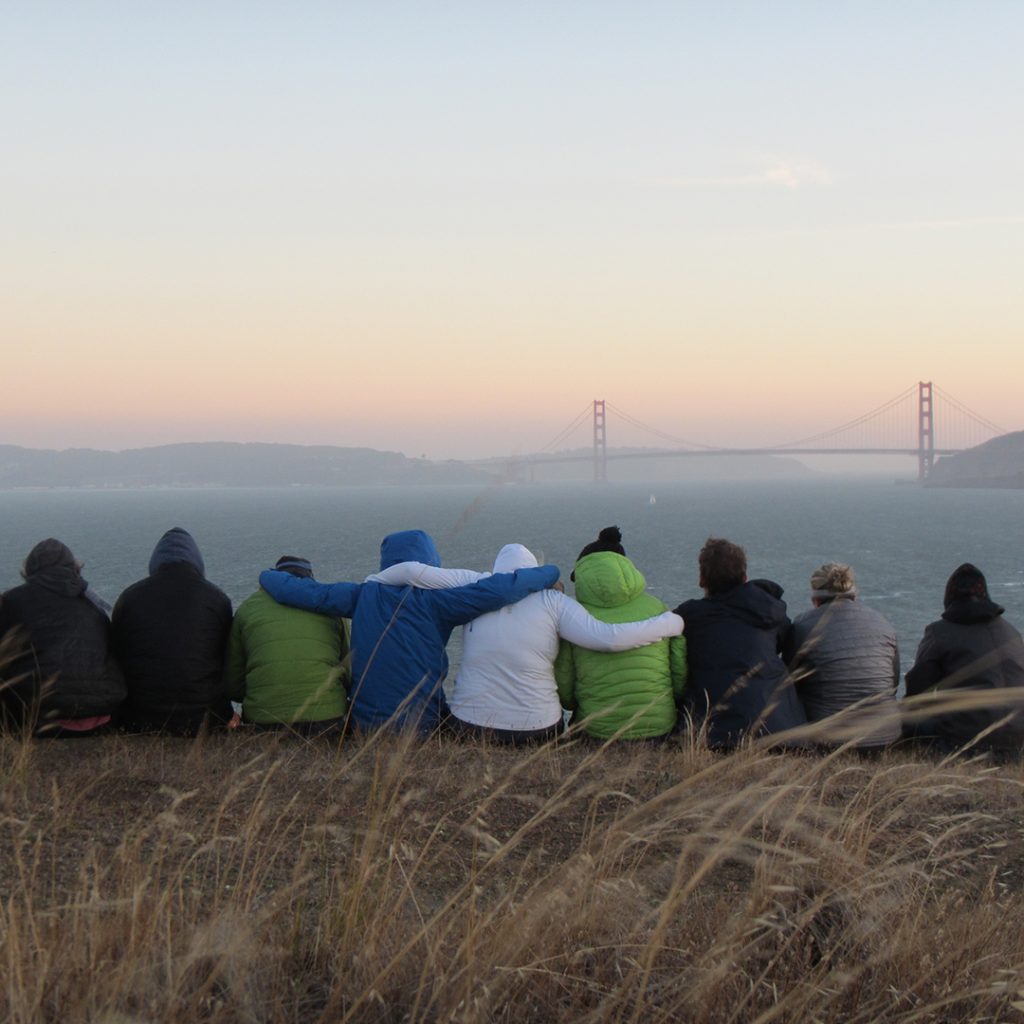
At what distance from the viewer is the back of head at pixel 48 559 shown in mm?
4398

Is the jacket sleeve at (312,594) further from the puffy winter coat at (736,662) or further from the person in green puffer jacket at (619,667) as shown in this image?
the puffy winter coat at (736,662)

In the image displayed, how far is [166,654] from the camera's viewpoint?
4.49 meters

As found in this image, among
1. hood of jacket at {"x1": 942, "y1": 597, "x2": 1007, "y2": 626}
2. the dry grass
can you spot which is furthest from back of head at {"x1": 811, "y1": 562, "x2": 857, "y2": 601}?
the dry grass

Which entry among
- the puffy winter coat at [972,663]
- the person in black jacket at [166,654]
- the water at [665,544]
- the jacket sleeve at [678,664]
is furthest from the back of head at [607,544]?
the water at [665,544]

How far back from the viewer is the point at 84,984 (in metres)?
1.77

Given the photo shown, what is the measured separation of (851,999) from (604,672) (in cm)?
258

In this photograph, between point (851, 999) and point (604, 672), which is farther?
point (604, 672)

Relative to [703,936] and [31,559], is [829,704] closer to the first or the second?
[703,936]

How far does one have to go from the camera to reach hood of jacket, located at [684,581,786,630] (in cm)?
454

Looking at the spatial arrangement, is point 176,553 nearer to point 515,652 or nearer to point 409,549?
point 409,549

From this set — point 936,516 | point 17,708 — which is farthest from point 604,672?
point 936,516

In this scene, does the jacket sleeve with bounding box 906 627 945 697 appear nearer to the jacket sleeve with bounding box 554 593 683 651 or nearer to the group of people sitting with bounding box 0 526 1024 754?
the group of people sitting with bounding box 0 526 1024 754

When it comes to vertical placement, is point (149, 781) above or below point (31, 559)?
below

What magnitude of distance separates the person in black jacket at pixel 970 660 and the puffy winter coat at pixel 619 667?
1035mm
